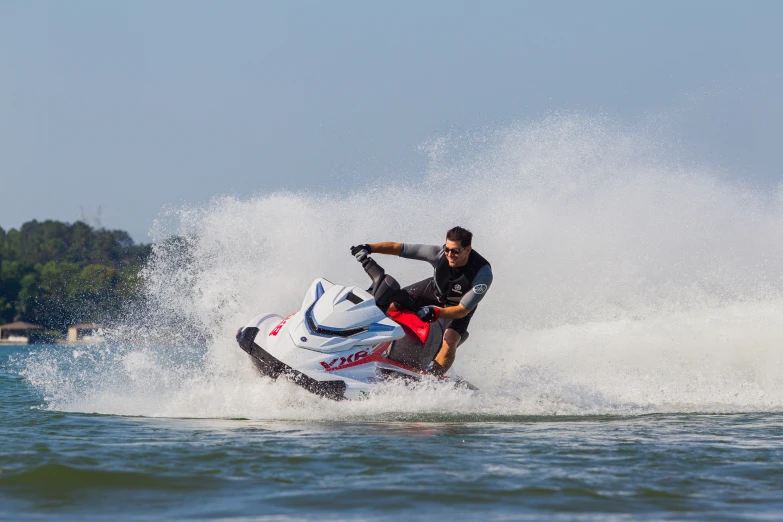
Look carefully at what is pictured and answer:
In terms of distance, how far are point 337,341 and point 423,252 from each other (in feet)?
3.92

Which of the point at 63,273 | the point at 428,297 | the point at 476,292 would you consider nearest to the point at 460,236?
the point at 476,292

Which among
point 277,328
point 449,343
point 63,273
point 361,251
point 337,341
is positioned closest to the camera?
point 337,341

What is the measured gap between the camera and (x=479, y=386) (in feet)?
30.7

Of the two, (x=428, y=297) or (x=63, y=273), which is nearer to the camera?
(x=428, y=297)

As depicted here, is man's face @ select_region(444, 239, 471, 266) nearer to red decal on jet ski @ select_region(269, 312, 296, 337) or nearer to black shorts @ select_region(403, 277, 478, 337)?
black shorts @ select_region(403, 277, 478, 337)

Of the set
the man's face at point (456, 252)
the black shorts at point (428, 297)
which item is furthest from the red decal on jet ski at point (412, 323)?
the man's face at point (456, 252)

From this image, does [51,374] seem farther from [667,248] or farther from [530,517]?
[667,248]

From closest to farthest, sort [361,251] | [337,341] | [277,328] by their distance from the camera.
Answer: [337,341] → [277,328] → [361,251]

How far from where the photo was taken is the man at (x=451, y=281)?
808cm

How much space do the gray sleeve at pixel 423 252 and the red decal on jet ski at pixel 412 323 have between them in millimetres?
Result: 465

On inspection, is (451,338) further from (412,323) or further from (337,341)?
(337,341)

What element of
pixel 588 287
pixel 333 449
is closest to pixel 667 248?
pixel 588 287

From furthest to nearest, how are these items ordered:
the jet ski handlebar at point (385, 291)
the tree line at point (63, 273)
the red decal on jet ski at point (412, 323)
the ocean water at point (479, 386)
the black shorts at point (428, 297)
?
the tree line at point (63, 273), the black shorts at point (428, 297), the red decal on jet ski at point (412, 323), the jet ski handlebar at point (385, 291), the ocean water at point (479, 386)

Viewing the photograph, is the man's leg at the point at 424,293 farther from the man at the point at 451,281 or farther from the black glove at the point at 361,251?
the black glove at the point at 361,251
